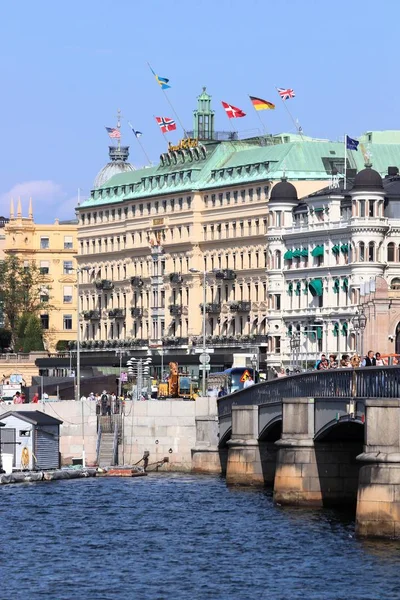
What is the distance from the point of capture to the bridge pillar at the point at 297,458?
10688cm

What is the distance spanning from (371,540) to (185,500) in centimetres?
2846

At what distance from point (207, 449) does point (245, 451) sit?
41.1ft

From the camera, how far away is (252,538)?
322ft

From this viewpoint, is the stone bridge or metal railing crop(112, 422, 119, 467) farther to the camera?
metal railing crop(112, 422, 119, 467)

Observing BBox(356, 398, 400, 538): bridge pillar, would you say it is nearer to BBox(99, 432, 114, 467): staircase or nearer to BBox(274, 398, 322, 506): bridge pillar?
BBox(274, 398, 322, 506): bridge pillar

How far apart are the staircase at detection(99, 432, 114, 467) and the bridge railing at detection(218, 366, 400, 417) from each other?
13.4m

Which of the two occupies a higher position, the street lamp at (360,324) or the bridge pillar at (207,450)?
the street lamp at (360,324)

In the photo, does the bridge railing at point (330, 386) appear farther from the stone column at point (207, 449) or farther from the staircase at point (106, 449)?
the staircase at point (106, 449)

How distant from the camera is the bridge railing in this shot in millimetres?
94062

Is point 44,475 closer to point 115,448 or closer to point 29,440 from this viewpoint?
point 29,440

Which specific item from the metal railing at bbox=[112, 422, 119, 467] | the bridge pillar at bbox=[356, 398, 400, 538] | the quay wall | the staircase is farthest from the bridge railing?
the staircase

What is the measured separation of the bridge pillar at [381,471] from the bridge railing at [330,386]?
2854 mm

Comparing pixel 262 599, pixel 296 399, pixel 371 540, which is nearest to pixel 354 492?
pixel 296 399

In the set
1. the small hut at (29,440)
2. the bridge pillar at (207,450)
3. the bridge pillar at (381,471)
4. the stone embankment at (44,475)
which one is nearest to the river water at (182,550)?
the bridge pillar at (381,471)
